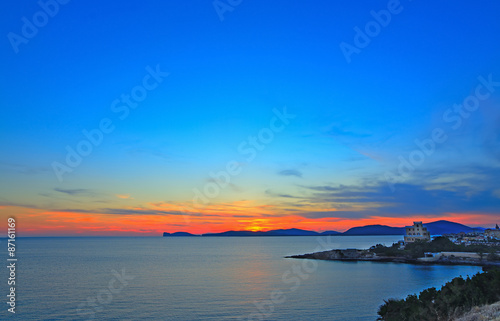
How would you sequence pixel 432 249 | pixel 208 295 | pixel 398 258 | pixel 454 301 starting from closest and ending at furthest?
1. pixel 454 301
2. pixel 208 295
3. pixel 398 258
4. pixel 432 249

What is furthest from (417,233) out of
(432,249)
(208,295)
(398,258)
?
(208,295)

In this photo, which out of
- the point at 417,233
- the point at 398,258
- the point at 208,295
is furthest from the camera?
the point at 417,233

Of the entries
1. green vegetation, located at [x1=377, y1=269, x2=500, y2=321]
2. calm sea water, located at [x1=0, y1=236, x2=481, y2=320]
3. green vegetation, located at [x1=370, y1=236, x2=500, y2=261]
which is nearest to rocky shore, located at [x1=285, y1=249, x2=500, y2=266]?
green vegetation, located at [x1=370, y1=236, x2=500, y2=261]

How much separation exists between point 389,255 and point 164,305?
8658 centimetres

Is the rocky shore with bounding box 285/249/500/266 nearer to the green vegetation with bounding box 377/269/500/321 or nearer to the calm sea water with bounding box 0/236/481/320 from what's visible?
the calm sea water with bounding box 0/236/481/320

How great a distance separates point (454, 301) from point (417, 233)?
411 ft

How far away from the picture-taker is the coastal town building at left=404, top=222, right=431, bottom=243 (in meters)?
138

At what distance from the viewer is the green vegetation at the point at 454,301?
2636 centimetres

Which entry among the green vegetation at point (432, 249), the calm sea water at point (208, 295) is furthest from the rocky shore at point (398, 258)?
the calm sea water at point (208, 295)

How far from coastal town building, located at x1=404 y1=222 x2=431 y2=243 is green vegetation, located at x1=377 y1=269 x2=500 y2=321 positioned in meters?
116

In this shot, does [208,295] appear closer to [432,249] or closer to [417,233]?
[432,249]

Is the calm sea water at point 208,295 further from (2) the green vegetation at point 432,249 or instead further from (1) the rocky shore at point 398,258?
(2) the green vegetation at point 432,249

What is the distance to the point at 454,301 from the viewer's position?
27.8 metres

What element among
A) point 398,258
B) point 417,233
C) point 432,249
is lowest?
point 398,258
